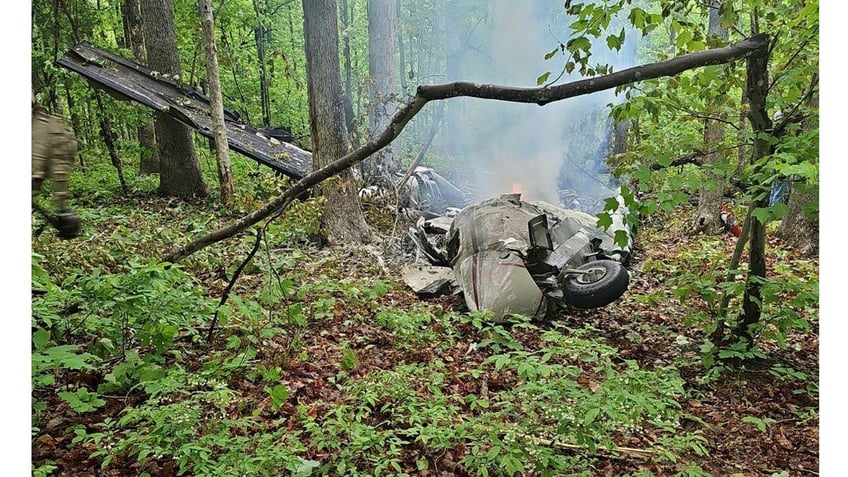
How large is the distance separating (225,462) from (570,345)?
201 cm

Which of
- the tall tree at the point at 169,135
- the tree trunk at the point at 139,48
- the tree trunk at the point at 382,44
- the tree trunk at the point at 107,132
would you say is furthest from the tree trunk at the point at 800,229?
the tree trunk at the point at 139,48

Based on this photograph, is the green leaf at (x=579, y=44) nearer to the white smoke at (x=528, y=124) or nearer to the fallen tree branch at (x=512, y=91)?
the fallen tree branch at (x=512, y=91)

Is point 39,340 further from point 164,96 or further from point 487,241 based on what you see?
point 164,96

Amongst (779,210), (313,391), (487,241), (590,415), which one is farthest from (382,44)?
(590,415)

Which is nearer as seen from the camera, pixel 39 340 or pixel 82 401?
pixel 39 340

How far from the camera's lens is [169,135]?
8.05m

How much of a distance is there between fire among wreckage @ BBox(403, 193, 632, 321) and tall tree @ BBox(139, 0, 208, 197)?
14.0 feet

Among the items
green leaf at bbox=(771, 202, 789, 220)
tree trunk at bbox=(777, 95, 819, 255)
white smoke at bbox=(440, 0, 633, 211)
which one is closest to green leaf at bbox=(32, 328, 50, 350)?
green leaf at bbox=(771, 202, 789, 220)

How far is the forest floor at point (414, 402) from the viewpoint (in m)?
2.24

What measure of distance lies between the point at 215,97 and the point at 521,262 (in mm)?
4566

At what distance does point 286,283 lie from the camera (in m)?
3.21

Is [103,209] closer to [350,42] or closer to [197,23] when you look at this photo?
[197,23]

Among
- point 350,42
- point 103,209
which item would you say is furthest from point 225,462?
point 350,42

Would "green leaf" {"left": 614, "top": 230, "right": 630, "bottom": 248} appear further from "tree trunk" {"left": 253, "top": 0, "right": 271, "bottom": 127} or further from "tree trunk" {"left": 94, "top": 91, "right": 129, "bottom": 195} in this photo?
"tree trunk" {"left": 253, "top": 0, "right": 271, "bottom": 127}
